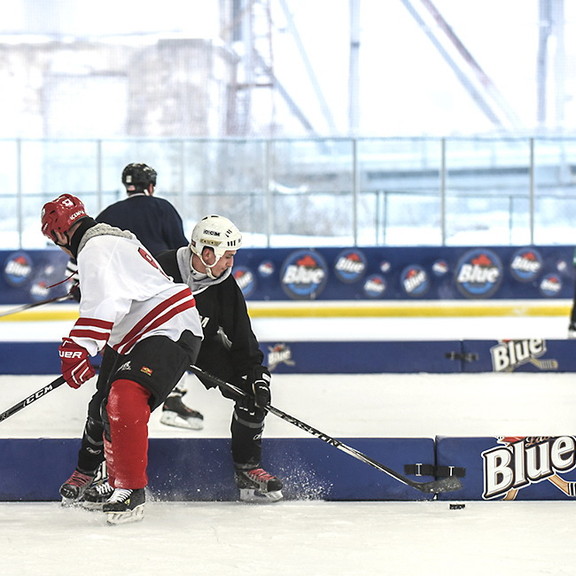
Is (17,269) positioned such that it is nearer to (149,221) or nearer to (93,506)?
(149,221)

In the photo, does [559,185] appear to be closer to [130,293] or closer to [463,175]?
[463,175]

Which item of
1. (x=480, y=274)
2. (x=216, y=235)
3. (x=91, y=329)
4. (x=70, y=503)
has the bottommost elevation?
(x=70, y=503)

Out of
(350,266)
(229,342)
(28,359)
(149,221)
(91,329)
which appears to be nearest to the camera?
(91,329)

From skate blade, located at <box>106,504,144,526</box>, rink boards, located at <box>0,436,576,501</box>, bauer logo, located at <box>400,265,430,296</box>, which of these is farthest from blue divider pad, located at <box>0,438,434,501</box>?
bauer logo, located at <box>400,265,430,296</box>

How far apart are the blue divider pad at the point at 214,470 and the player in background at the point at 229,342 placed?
0.28ft

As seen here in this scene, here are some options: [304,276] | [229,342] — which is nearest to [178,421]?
[229,342]

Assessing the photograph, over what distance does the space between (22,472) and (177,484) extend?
0.48 metres

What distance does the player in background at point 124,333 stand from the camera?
3.09m

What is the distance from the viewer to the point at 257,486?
11.7 feet

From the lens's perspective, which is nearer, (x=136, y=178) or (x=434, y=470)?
(x=434, y=470)

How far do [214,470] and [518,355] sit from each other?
11.0 ft

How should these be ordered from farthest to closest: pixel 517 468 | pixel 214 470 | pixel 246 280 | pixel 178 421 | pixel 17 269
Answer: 1. pixel 246 280
2. pixel 17 269
3. pixel 178 421
4. pixel 214 470
5. pixel 517 468

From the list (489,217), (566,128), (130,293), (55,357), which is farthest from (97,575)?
(566,128)

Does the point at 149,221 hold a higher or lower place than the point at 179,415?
higher
